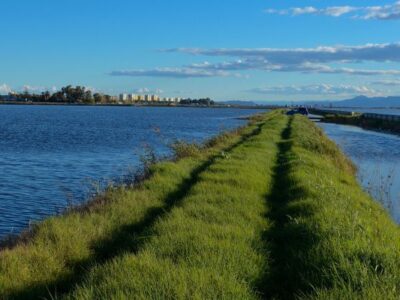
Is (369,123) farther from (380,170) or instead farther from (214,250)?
(214,250)

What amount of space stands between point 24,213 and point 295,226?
9.95 metres

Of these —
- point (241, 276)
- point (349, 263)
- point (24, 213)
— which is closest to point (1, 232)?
point (24, 213)

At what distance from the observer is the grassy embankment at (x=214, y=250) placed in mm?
6770

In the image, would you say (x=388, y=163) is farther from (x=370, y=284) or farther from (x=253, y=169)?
(x=370, y=284)

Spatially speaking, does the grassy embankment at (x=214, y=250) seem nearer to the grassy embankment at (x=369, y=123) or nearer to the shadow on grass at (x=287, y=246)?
the shadow on grass at (x=287, y=246)

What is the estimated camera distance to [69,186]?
22469mm

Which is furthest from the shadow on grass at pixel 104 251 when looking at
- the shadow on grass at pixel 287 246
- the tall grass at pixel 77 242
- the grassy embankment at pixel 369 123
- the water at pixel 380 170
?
the grassy embankment at pixel 369 123

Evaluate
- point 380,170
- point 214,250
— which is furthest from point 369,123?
point 214,250

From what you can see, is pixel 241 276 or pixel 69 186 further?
pixel 69 186

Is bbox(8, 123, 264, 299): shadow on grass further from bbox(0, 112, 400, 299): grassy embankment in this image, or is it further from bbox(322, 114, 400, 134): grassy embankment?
bbox(322, 114, 400, 134): grassy embankment

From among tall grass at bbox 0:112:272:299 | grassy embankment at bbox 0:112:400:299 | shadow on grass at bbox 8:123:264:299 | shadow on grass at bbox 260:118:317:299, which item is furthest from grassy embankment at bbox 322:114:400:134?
shadow on grass at bbox 8:123:264:299

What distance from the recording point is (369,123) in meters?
80.2

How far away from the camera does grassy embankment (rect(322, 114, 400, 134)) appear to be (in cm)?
6871

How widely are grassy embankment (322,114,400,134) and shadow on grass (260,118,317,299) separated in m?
55.5
